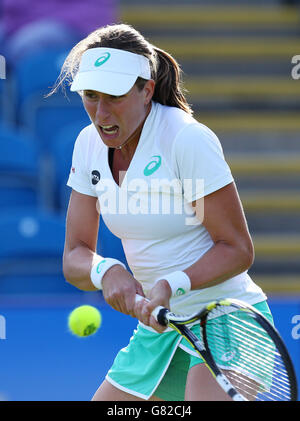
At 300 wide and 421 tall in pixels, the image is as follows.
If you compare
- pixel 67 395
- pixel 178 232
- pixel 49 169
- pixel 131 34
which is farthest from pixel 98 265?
pixel 49 169

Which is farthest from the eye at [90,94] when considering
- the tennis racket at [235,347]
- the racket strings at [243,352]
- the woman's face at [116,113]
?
the racket strings at [243,352]

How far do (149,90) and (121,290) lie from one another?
56 centimetres

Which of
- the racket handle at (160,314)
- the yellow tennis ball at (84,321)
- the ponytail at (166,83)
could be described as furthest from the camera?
the yellow tennis ball at (84,321)

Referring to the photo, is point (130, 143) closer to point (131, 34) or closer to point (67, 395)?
point (131, 34)

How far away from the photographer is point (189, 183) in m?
2.03

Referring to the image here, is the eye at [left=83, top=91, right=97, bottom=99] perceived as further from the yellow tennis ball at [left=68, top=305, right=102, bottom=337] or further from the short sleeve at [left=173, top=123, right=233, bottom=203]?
the yellow tennis ball at [left=68, top=305, right=102, bottom=337]

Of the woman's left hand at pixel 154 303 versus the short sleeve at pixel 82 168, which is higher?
the short sleeve at pixel 82 168

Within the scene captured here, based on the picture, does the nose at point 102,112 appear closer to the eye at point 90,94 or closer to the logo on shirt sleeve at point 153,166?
the eye at point 90,94

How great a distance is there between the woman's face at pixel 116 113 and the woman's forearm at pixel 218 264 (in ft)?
1.28

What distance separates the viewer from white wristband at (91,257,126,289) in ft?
7.13

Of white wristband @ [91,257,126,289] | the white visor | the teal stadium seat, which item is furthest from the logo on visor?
the teal stadium seat

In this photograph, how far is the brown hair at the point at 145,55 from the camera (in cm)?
215

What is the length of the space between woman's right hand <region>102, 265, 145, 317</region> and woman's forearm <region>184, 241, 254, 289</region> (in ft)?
0.49
